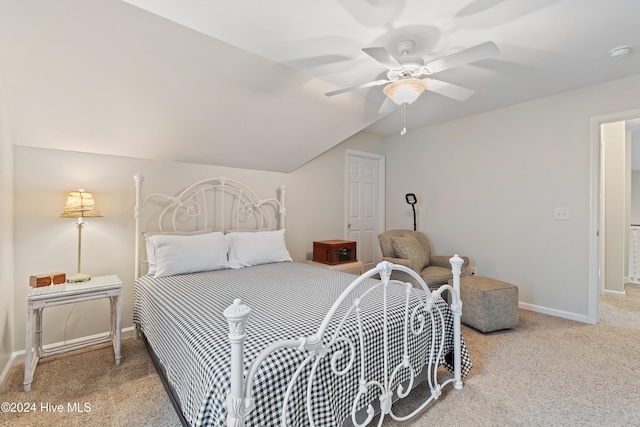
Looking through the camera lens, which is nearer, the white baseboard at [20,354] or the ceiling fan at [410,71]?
the ceiling fan at [410,71]

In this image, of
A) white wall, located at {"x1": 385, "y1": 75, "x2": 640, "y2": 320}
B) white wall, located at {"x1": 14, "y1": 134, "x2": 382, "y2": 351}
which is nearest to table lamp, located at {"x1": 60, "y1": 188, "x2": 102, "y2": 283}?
white wall, located at {"x1": 14, "y1": 134, "x2": 382, "y2": 351}

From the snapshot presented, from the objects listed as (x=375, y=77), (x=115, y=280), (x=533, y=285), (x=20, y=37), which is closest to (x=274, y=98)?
(x=375, y=77)

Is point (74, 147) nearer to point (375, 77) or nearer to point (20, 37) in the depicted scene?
point (20, 37)

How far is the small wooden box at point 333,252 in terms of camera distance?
11.7 ft

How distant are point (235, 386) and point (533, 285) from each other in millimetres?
3628

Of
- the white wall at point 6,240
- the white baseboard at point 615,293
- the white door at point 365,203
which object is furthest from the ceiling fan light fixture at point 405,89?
the white baseboard at point 615,293

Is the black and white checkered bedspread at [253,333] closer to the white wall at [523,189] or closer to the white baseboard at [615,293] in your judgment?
the white wall at [523,189]

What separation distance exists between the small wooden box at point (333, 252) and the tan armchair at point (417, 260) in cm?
43

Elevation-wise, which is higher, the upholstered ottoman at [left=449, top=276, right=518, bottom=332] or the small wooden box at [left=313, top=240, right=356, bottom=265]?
the small wooden box at [left=313, top=240, right=356, bottom=265]

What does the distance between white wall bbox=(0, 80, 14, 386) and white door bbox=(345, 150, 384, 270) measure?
351 cm

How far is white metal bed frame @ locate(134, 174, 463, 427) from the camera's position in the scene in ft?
3.02

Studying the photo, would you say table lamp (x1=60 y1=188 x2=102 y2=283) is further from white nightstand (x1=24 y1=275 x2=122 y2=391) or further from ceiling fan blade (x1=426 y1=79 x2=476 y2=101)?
ceiling fan blade (x1=426 y1=79 x2=476 y2=101)

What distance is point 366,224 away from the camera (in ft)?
15.8

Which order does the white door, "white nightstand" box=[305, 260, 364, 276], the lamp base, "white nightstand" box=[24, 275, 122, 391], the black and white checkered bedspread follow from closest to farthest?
the black and white checkered bedspread → "white nightstand" box=[24, 275, 122, 391] → the lamp base → "white nightstand" box=[305, 260, 364, 276] → the white door
